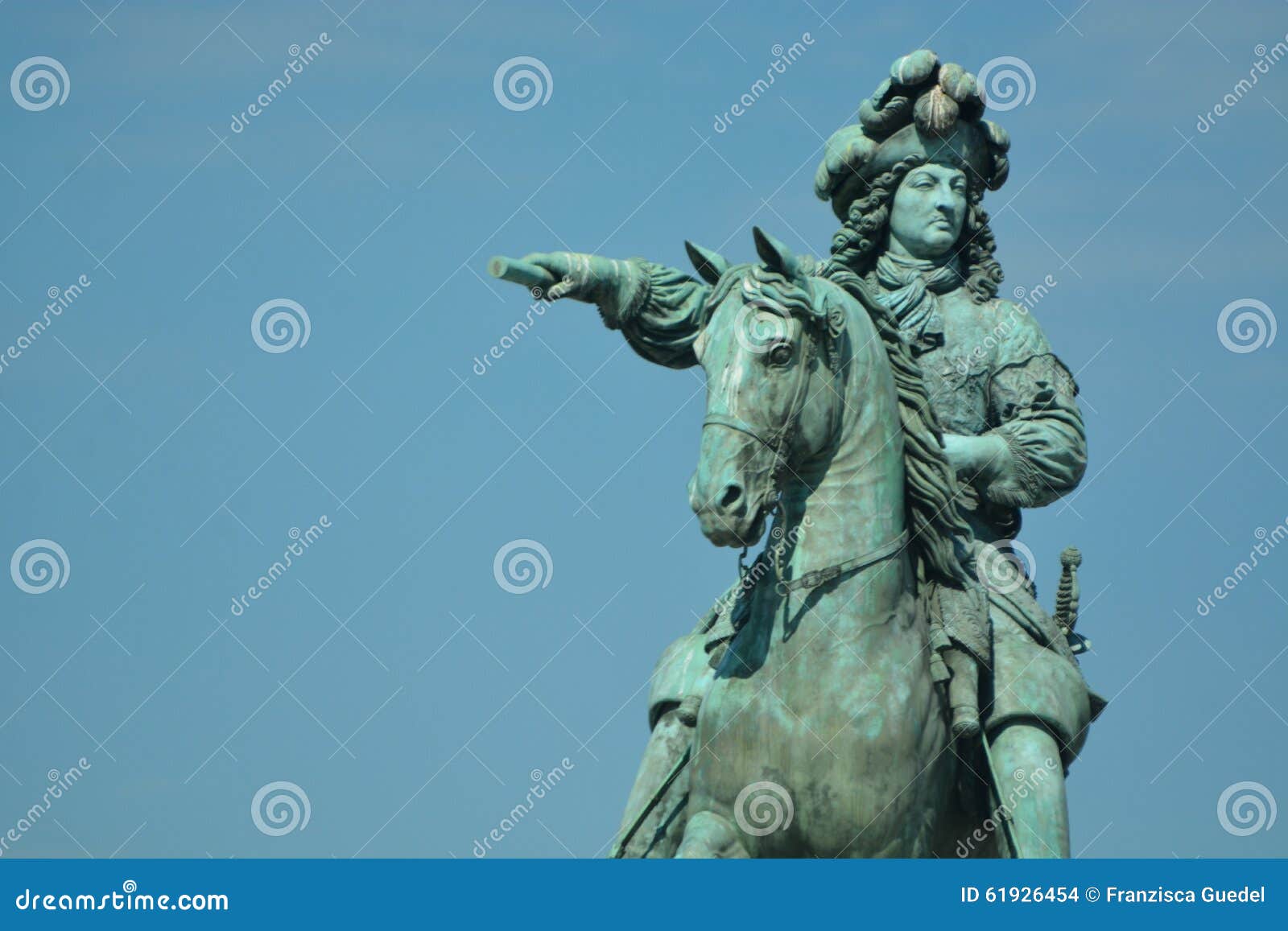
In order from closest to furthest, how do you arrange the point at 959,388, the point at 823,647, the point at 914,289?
the point at 823,647 < the point at 959,388 < the point at 914,289

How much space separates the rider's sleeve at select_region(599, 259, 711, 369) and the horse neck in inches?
57.1

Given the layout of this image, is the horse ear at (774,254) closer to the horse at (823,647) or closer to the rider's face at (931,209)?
the horse at (823,647)

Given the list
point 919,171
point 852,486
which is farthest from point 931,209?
point 852,486

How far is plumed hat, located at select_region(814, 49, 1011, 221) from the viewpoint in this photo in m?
19.1

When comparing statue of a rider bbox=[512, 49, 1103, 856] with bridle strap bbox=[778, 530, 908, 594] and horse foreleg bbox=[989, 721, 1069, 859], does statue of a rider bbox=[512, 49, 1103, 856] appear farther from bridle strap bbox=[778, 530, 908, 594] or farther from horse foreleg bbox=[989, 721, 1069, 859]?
bridle strap bbox=[778, 530, 908, 594]

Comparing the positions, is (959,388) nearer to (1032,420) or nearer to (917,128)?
(1032,420)

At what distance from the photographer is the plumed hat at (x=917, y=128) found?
19.1 metres

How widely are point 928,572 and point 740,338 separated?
1914mm

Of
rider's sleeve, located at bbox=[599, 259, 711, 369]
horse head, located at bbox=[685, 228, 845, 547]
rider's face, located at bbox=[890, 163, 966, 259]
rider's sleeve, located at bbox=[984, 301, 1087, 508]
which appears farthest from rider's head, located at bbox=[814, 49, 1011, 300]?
horse head, located at bbox=[685, 228, 845, 547]

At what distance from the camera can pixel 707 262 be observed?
1691 cm

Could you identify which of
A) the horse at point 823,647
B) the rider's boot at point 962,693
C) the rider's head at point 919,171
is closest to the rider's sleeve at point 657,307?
the horse at point 823,647

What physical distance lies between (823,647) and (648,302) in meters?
2.53

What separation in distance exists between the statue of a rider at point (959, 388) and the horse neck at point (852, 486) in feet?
2.04
